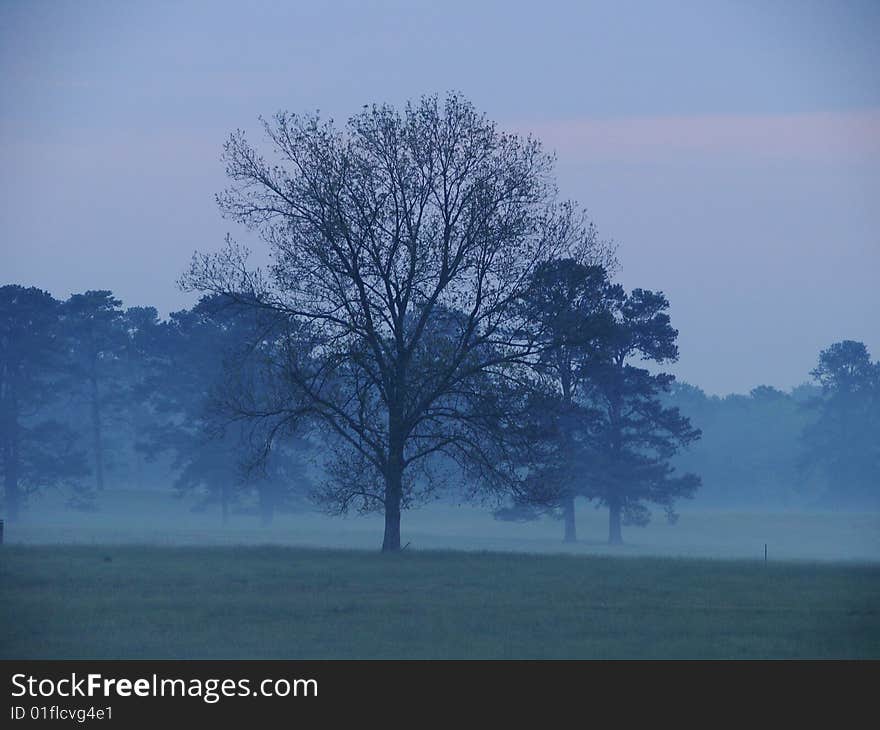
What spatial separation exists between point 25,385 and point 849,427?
7118cm

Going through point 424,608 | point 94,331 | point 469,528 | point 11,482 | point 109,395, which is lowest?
point 469,528

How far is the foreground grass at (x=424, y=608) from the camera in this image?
57.8 feet

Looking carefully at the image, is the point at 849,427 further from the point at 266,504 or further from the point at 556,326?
the point at 556,326

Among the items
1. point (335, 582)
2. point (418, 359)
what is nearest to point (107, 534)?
point (418, 359)

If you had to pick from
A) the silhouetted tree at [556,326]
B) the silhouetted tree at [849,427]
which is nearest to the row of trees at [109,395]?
the silhouetted tree at [556,326]

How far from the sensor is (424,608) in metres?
21.7

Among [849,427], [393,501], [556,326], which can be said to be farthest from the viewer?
[849,427]

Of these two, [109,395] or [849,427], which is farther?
[849,427]

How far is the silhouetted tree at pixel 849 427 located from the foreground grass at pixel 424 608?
77.6m

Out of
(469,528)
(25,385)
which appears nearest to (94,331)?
(25,385)

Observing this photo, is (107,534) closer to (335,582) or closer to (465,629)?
(335,582)

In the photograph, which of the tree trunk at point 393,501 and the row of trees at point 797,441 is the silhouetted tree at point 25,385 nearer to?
the tree trunk at point 393,501
